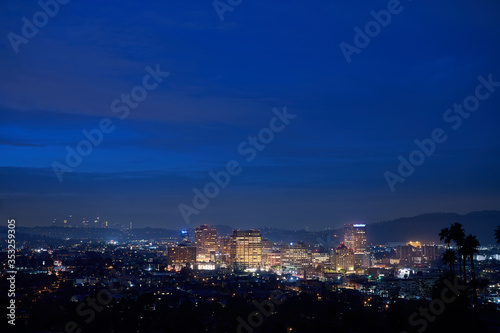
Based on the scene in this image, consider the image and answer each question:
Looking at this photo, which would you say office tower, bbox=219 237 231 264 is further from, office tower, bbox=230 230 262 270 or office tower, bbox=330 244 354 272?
office tower, bbox=330 244 354 272

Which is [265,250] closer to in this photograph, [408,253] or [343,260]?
[343,260]

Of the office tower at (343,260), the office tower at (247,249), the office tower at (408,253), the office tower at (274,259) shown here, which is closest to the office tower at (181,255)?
the office tower at (247,249)

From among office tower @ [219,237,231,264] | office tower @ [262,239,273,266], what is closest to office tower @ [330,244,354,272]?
office tower @ [262,239,273,266]

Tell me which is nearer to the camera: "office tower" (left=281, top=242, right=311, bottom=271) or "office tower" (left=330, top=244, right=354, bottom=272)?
"office tower" (left=330, top=244, right=354, bottom=272)

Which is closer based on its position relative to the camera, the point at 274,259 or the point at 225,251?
the point at 274,259

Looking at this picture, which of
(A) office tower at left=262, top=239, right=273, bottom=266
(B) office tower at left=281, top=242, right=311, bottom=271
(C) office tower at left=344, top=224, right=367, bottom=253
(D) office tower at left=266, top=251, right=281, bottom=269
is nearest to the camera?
A: (B) office tower at left=281, top=242, right=311, bottom=271

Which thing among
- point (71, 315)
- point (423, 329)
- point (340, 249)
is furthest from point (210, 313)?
point (340, 249)

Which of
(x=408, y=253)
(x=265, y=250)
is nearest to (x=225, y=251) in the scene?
(x=265, y=250)
